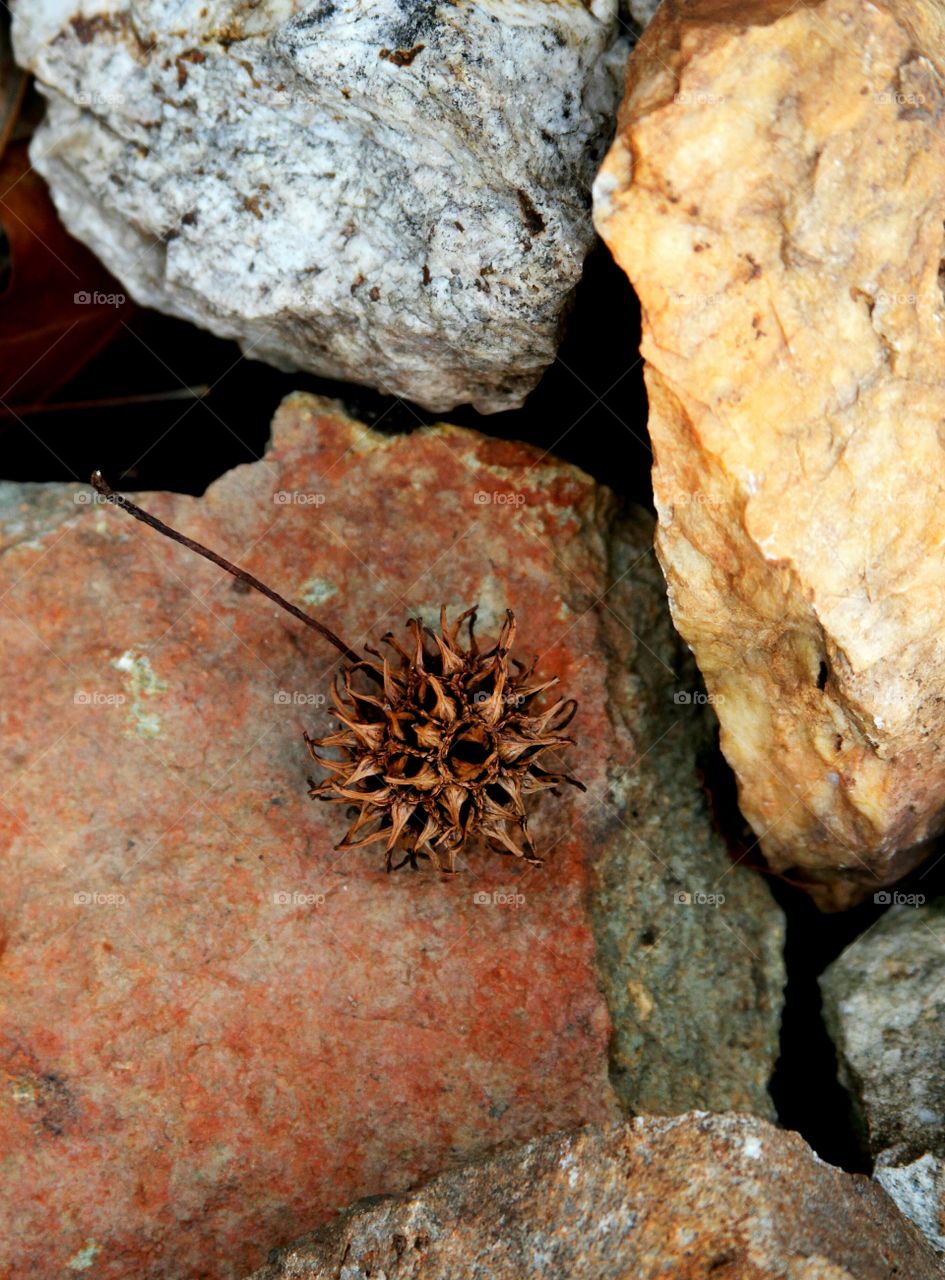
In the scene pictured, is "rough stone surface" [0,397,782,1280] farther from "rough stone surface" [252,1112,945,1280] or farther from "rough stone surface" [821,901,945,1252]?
"rough stone surface" [252,1112,945,1280]

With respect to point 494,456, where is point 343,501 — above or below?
below

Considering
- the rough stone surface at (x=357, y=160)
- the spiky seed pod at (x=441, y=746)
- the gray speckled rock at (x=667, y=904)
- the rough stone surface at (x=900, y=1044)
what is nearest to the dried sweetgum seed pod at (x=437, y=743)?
the spiky seed pod at (x=441, y=746)

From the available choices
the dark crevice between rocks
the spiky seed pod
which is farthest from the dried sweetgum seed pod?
the dark crevice between rocks

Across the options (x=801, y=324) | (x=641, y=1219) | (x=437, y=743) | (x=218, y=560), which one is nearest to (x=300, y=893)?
(x=437, y=743)

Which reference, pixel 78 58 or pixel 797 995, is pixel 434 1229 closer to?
pixel 797 995

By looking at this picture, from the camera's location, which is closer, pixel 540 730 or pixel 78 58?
pixel 540 730

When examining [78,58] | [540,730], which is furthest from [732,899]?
[78,58]

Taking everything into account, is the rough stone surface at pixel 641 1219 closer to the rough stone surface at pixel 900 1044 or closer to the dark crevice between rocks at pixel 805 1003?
the rough stone surface at pixel 900 1044
